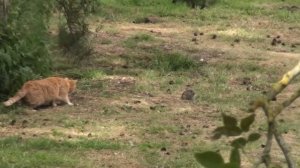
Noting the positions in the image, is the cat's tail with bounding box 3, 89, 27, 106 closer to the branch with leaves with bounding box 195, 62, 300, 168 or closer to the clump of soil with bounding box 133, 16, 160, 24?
the branch with leaves with bounding box 195, 62, 300, 168

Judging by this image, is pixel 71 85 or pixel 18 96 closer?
pixel 18 96

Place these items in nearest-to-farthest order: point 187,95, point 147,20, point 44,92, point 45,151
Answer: point 45,151
point 44,92
point 187,95
point 147,20

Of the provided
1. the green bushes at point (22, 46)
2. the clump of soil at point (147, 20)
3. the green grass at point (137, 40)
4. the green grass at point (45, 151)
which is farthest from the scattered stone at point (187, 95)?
the clump of soil at point (147, 20)

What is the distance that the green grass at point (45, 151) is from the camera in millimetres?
4531

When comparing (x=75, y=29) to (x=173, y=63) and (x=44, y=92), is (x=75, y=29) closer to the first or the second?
(x=173, y=63)

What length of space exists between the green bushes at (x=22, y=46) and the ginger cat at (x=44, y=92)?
0.78 ft

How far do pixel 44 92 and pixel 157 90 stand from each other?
54.5 inches

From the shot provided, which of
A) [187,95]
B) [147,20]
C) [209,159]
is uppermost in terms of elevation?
[209,159]

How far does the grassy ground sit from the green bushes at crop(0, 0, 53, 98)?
35 cm

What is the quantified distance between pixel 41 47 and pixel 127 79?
3.60ft

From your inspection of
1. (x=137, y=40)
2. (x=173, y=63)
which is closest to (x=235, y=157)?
(x=173, y=63)

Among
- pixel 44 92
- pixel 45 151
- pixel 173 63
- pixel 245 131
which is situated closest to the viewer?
pixel 245 131

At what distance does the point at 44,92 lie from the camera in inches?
240

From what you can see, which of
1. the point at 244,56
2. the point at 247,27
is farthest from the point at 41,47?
the point at 247,27
